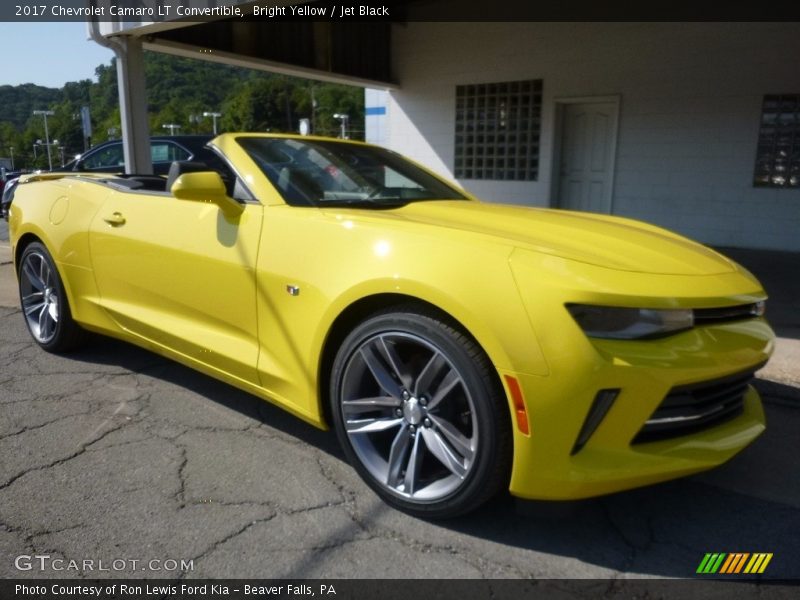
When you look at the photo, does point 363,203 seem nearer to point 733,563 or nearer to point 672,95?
point 733,563

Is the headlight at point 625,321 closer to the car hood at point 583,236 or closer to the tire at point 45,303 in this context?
the car hood at point 583,236

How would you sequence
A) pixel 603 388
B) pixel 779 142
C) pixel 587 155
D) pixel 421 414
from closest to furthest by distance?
pixel 603 388
pixel 421 414
pixel 779 142
pixel 587 155

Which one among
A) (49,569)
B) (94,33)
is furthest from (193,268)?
(94,33)

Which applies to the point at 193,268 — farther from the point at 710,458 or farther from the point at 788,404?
the point at 788,404

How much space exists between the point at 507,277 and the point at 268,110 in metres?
88.1

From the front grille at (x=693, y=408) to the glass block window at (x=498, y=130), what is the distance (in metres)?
7.83

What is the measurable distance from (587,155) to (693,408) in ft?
26.0

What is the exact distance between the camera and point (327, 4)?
8.32m

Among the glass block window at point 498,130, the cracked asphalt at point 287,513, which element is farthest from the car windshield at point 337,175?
the glass block window at point 498,130

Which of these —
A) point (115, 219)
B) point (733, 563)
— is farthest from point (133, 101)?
point (733, 563)

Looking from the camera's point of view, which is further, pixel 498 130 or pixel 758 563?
pixel 498 130

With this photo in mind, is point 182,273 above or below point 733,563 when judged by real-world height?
above

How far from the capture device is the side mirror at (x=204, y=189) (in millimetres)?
2646

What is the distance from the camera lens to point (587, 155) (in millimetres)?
9391
